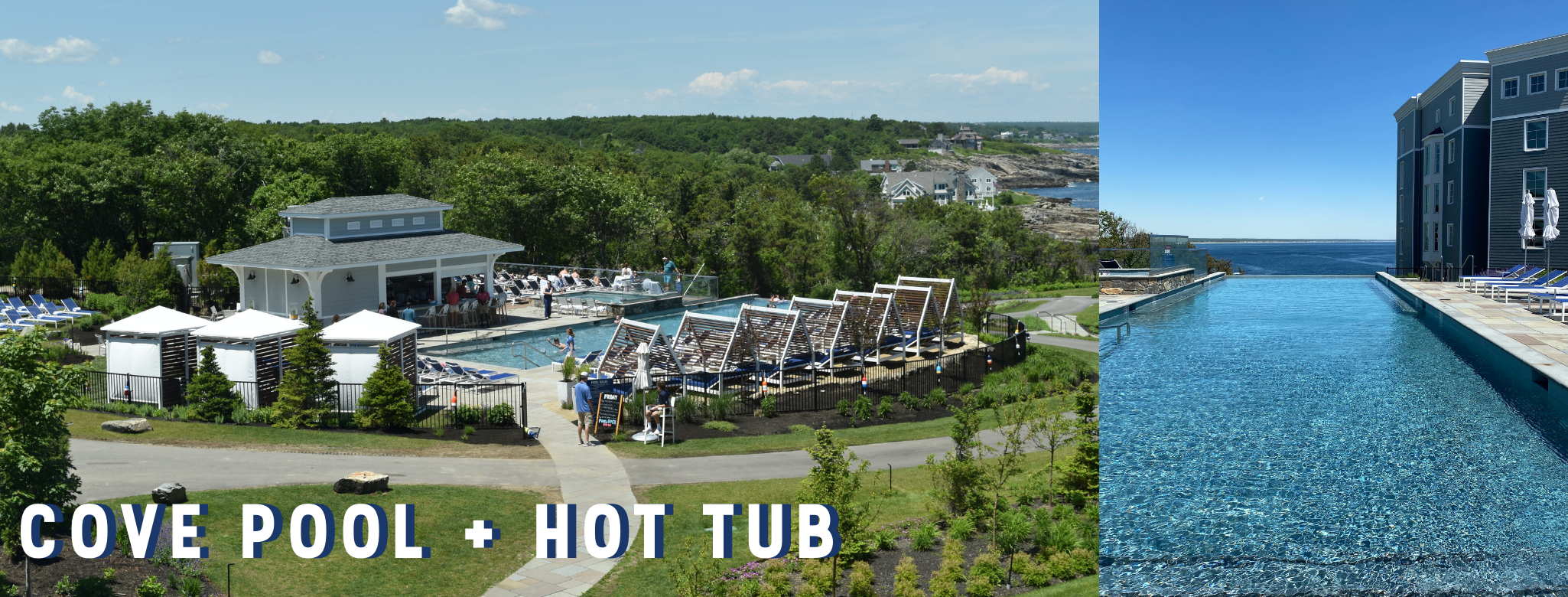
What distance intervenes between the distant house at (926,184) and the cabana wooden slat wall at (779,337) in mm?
88890

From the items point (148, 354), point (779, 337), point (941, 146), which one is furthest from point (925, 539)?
point (941, 146)

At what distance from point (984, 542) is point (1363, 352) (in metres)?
17.4

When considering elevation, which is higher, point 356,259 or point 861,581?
point 356,259

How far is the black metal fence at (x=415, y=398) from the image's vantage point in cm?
1806

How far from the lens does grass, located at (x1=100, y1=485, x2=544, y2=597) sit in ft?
34.3

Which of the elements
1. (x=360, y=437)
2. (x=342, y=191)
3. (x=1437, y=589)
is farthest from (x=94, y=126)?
(x=1437, y=589)

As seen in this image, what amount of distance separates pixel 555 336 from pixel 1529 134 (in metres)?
34.2

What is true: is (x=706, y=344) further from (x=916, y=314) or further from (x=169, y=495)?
(x=169, y=495)

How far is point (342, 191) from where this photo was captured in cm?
5803

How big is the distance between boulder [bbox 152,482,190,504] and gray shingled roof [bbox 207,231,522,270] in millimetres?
17951

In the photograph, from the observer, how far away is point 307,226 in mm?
32250

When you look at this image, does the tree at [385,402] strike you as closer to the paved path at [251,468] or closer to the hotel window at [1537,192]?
Answer: the paved path at [251,468]

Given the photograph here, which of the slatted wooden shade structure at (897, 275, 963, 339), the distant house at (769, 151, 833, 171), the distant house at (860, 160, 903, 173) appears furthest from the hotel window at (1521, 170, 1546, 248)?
the distant house at (769, 151, 833, 171)

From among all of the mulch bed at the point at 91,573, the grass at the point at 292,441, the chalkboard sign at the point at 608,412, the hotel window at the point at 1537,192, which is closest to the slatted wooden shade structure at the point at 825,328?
the chalkboard sign at the point at 608,412
